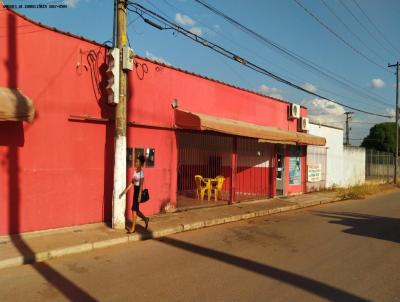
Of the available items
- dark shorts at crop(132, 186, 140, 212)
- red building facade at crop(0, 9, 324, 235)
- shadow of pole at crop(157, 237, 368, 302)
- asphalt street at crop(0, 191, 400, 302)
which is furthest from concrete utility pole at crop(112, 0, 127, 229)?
shadow of pole at crop(157, 237, 368, 302)

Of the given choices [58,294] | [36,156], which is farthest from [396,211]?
[58,294]

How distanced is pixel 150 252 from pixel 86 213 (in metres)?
2.71

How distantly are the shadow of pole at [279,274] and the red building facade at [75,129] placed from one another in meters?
2.74

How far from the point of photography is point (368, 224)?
13383 mm

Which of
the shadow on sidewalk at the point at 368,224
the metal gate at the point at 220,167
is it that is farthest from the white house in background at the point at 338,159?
the shadow on sidewalk at the point at 368,224

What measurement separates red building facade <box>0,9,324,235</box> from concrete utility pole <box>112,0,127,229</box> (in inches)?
26.3

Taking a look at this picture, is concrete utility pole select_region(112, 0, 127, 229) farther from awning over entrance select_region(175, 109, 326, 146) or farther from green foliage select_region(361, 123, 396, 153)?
green foliage select_region(361, 123, 396, 153)

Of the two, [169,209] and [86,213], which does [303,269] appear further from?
[169,209]

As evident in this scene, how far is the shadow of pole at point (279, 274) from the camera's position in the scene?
6332 mm

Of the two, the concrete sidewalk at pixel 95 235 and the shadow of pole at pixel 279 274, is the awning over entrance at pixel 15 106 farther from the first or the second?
the shadow of pole at pixel 279 274

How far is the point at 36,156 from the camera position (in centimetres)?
1001

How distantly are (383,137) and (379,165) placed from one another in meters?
24.7

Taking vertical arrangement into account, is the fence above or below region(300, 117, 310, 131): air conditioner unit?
below

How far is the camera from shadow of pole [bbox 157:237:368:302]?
20.8 ft
